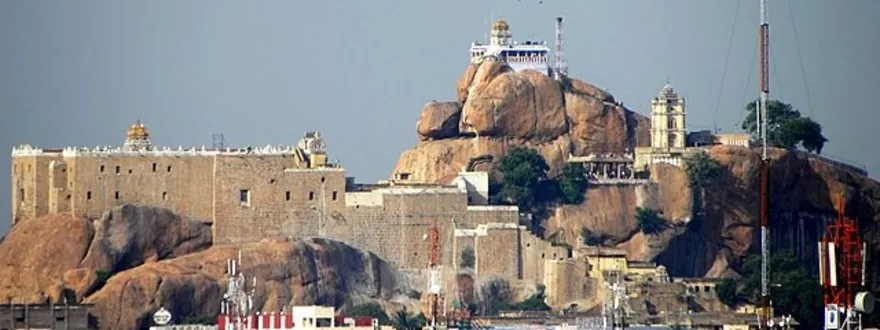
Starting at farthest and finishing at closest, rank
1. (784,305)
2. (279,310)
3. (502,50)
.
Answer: (502,50) → (784,305) → (279,310)

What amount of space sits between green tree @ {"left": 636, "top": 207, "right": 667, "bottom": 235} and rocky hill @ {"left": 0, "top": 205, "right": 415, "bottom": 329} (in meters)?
13.0

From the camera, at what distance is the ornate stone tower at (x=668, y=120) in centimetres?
18500

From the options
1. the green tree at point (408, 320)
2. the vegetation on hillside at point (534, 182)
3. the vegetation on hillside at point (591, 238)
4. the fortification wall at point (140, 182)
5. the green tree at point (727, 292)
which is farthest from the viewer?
the vegetation on hillside at point (591, 238)

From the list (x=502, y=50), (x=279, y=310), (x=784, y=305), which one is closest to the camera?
(x=279, y=310)

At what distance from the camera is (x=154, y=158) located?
559 ft

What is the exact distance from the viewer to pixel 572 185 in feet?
589

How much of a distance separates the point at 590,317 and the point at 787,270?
14.6m

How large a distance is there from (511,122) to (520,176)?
364cm

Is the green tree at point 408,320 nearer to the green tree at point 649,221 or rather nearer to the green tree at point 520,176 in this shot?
the green tree at point 520,176

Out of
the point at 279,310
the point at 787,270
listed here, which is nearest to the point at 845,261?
the point at 279,310

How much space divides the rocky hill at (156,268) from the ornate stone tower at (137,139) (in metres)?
3.52

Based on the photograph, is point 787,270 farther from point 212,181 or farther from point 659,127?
point 212,181

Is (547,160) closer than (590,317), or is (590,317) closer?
(590,317)

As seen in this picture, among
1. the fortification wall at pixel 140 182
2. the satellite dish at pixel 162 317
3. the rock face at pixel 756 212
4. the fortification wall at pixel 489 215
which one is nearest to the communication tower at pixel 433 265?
the fortification wall at pixel 489 215
